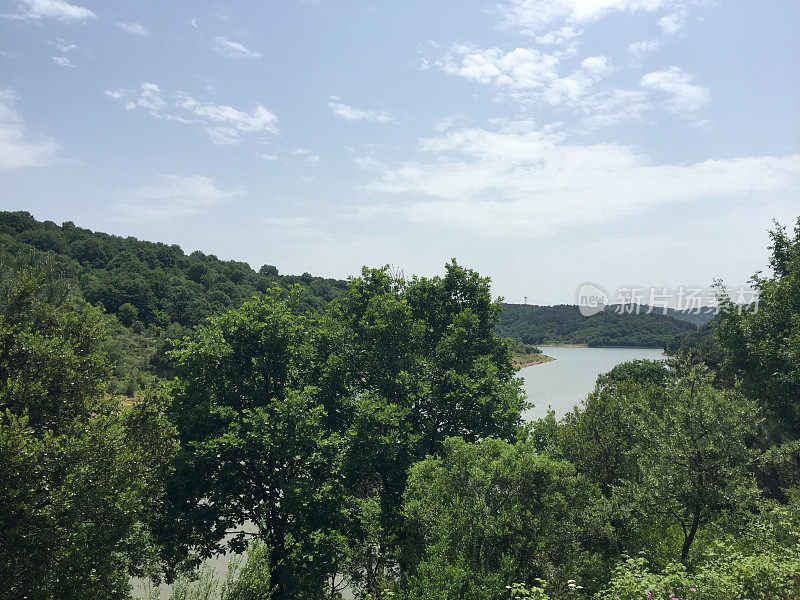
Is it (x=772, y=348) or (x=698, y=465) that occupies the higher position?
(x=772, y=348)

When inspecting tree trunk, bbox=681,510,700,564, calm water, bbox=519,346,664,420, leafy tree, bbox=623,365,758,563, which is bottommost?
calm water, bbox=519,346,664,420

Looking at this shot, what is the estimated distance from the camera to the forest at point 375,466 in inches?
407

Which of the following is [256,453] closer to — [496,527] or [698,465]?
[496,527]

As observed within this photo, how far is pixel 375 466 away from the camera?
17.3 metres

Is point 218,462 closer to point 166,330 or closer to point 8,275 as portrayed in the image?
point 8,275

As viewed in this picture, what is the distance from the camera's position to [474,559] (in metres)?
10.7

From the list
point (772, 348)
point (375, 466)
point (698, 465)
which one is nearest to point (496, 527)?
point (698, 465)

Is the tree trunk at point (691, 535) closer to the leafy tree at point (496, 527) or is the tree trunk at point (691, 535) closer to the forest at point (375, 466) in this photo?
the forest at point (375, 466)

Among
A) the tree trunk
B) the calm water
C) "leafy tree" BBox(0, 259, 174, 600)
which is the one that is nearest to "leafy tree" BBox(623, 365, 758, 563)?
the tree trunk

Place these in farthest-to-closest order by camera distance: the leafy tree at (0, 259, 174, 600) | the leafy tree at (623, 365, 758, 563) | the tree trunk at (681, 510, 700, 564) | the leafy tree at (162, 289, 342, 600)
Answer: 1. the leafy tree at (162, 289, 342, 600)
2. the tree trunk at (681, 510, 700, 564)
3. the leafy tree at (623, 365, 758, 563)
4. the leafy tree at (0, 259, 174, 600)

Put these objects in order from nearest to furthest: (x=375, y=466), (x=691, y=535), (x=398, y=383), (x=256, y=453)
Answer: (x=691, y=535) → (x=256, y=453) → (x=375, y=466) → (x=398, y=383)

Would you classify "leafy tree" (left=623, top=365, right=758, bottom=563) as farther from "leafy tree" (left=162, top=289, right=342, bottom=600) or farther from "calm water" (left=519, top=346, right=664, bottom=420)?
"calm water" (left=519, top=346, right=664, bottom=420)

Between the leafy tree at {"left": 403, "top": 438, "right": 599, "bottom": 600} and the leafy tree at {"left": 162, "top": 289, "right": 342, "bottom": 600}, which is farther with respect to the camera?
the leafy tree at {"left": 162, "top": 289, "right": 342, "bottom": 600}

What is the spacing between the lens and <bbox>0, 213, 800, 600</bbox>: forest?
33.9 feet
